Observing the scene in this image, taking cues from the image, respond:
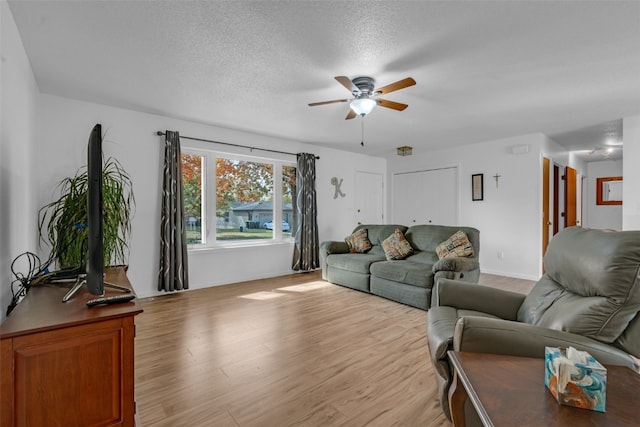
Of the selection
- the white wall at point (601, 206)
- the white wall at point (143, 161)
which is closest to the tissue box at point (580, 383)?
the white wall at point (143, 161)

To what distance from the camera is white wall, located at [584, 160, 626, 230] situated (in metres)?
7.42

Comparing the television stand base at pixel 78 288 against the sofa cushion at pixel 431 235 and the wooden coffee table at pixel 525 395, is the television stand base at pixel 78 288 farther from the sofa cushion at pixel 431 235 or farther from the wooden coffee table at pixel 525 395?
the sofa cushion at pixel 431 235

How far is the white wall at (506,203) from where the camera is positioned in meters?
5.00

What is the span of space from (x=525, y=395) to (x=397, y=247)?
340cm

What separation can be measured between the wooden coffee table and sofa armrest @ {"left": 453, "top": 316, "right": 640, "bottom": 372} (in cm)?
8

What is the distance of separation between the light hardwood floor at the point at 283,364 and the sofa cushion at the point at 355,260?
2.05 feet

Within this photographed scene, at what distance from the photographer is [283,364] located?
2.29 meters

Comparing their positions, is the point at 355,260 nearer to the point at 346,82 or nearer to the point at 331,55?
the point at 346,82

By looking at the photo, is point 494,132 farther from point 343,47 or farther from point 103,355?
point 103,355

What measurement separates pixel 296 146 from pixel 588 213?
800 cm

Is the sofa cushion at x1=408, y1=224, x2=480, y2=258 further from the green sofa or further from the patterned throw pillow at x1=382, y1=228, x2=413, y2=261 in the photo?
Answer: the patterned throw pillow at x1=382, y1=228, x2=413, y2=261

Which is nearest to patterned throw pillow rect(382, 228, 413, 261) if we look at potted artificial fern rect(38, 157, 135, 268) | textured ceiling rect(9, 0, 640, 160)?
textured ceiling rect(9, 0, 640, 160)

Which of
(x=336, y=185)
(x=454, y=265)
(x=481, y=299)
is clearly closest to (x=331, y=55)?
(x=481, y=299)

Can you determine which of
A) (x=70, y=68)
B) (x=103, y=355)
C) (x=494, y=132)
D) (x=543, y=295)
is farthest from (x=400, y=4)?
(x=494, y=132)
